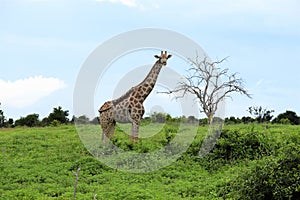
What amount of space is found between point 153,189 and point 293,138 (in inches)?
243

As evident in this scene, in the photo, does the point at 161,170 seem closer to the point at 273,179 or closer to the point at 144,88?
the point at 144,88

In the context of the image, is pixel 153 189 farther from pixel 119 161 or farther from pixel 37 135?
pixel 37 135

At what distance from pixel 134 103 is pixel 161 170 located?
11.1ft

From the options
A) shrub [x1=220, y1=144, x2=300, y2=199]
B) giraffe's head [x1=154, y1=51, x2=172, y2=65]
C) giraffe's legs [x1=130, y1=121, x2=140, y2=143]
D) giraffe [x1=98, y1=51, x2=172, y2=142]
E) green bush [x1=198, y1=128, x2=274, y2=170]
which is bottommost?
shrub [x1=220, y1=144, x2=300, y2=199]

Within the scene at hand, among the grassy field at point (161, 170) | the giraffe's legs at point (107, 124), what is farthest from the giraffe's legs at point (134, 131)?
the giraffe's legs at point (107, 124)

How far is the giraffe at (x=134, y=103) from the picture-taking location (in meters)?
17.6

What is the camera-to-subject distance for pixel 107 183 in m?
13.5

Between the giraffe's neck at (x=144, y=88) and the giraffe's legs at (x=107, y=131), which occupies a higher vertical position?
the giraffe's neck at (x=144, y=88)

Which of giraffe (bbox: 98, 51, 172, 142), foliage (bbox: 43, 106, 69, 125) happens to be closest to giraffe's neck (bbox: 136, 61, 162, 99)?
giraffe (bbox: 98, 51, 172, 142)

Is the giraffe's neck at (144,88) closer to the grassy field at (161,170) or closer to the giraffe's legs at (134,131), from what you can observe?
the giraffe's legs at (134,131)

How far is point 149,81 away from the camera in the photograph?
1786cm

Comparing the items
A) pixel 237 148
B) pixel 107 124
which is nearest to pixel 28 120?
pixel 107 124

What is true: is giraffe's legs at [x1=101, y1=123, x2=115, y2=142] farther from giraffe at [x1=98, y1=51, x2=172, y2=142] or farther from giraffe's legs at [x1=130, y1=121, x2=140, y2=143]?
giraffe's legs at [x1=130, y1=121, x2=140, y2=143]

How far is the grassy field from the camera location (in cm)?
1007
